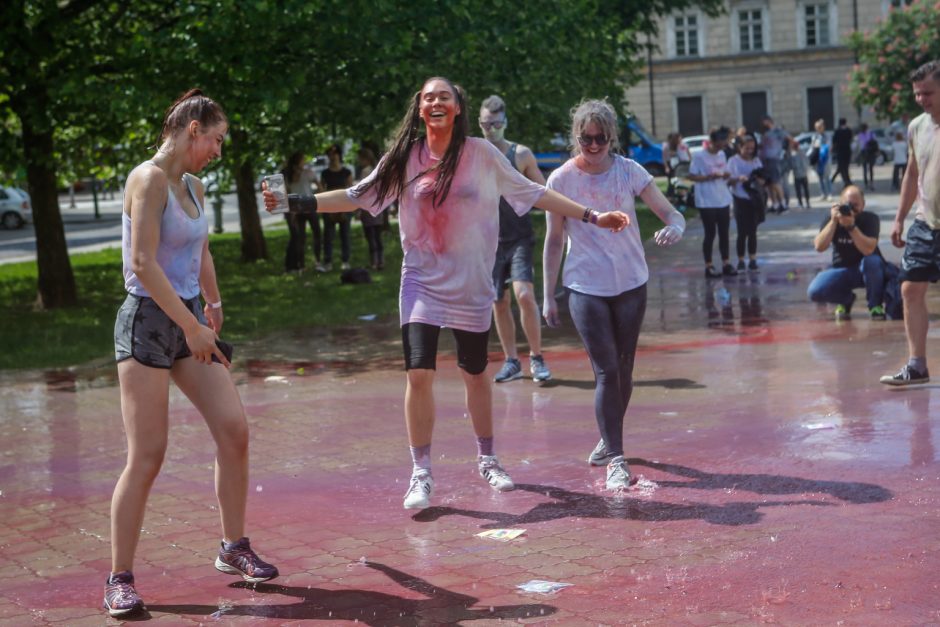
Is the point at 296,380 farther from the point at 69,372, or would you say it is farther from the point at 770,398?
the point at 770,398

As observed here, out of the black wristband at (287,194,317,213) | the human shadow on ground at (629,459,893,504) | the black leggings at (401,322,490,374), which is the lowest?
the human shadow on ground at (629,459,893,504)

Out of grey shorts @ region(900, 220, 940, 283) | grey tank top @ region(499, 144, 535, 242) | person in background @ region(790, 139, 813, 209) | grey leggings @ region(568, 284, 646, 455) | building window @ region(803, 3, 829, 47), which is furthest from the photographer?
building window @ region(803, 3, 829, 47)

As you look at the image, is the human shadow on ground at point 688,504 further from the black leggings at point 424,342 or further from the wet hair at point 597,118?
the wet hair at point 597,118

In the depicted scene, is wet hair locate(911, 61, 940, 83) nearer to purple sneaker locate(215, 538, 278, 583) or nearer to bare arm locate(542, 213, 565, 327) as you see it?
bare arm locate(542, 213, 565, 327)

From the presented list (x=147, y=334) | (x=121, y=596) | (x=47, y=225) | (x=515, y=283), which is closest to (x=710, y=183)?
(x=515, y=283)

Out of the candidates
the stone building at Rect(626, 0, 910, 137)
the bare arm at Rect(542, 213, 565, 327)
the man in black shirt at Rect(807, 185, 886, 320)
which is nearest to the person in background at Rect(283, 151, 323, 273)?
the man in black shirt at Rect(807, 185, 886, 320)

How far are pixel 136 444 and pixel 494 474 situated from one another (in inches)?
88.6

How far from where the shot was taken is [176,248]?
5.19m

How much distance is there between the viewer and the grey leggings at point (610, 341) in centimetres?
693

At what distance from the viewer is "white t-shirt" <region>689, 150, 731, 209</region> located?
1577 cm

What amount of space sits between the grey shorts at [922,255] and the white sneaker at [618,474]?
2913 mm

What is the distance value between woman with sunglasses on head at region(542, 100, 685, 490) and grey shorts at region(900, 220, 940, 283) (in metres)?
2.38

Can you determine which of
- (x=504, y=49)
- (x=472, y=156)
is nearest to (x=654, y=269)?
(x=504, y=49)

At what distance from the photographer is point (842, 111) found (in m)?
67.2
